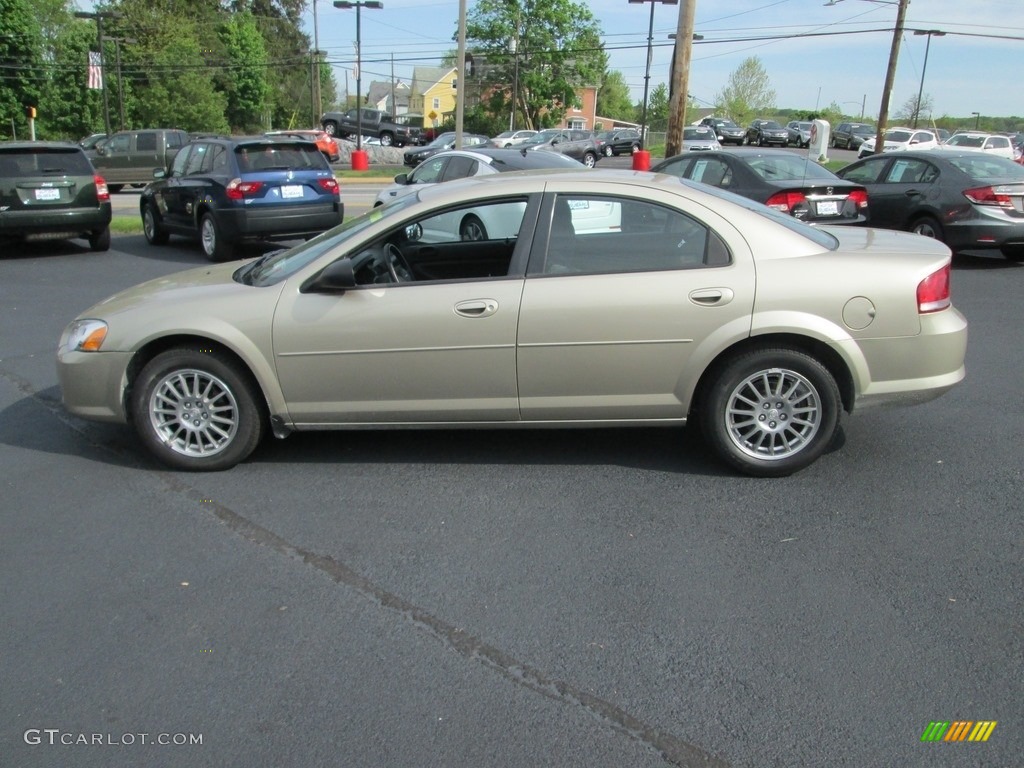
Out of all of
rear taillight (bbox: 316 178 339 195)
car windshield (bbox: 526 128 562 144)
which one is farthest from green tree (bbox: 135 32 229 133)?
rear taillight (bbox: 316 178 339 195)

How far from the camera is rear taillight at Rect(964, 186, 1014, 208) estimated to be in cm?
1111

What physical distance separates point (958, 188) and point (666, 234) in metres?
8.52

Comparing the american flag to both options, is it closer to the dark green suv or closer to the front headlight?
the dark green suv

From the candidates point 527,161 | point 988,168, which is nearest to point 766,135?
point 988,168

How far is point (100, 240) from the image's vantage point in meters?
A: 13.5

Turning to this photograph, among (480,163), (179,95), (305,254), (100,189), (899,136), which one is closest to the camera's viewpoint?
(305,254)

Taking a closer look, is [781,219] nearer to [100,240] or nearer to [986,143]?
[100,240]

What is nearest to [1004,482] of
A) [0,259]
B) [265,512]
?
[265,512]

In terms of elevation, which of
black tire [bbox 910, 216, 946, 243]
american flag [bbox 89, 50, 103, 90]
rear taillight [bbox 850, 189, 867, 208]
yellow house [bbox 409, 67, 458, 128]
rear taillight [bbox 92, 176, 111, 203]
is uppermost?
yellow house [bbox 409, 67, 458, 128]

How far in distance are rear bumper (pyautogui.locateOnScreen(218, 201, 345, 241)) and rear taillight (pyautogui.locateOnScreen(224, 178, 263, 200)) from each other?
184mm

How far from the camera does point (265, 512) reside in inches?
174

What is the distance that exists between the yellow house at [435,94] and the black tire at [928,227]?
7706 cm

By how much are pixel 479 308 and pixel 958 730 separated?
279cm

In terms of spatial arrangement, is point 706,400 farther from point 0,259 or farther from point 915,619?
point 0,259
